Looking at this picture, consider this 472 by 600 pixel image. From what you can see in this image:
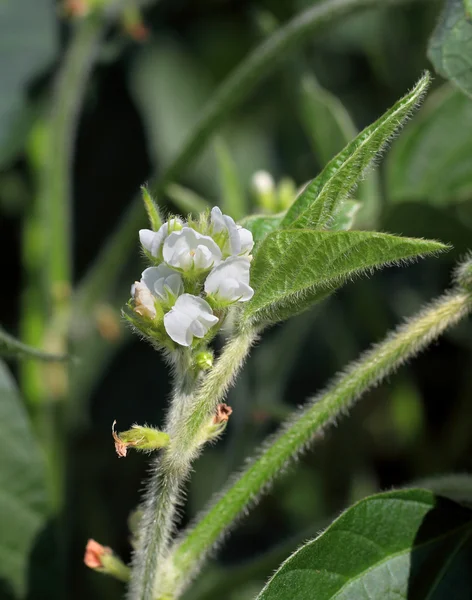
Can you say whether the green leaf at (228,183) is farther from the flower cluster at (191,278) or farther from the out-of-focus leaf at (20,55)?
the flower cluster at (191,278)

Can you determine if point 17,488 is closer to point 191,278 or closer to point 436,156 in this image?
point 191,278

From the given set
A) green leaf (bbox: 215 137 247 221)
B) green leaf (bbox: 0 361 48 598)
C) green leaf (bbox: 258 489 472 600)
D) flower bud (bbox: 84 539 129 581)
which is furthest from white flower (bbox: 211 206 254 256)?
green leaf (bbox: 215 137 247 221)

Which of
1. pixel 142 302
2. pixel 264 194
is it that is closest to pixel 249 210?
pixel 264 194

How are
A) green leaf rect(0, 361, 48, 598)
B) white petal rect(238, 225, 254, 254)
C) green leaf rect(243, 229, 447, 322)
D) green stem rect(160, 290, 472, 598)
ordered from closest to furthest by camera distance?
1. green leaf rect(243, 229, 447, 322)
2. white petal rect(238, 225, 254, 254)
3. green stem rect(160, 290, 472, 598)
4. green leaf rect(0, 361, 48, 598)

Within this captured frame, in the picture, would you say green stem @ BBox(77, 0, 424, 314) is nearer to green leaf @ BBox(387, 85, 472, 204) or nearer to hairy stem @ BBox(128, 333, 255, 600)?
green leaf @ BBox(387, 85, 472, 204)

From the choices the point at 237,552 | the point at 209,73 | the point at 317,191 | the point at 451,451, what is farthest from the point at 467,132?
the point at 209,73

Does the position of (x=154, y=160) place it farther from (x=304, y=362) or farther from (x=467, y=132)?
(x=467, y=132)
